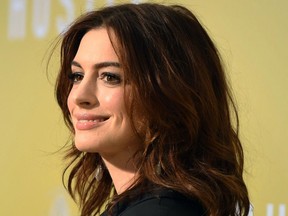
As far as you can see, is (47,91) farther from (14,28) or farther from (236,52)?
(236,52)

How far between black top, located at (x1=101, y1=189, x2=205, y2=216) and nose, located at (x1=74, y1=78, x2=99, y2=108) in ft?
0.65

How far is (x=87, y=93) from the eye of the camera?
918mm

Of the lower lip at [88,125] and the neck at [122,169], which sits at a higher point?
the lower lip at [88,125]

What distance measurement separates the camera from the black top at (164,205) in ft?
2.55

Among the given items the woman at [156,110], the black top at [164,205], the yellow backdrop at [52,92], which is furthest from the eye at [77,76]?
the yellow backdrop at [52,92]

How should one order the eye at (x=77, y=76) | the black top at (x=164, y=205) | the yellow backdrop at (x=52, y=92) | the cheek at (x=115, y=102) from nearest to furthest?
the black top at (x=164, y=205) → the cheek at (x=115, y=102) → the eye at (x=77, y=76) → the yellow backdrop at (x=52, y=92)

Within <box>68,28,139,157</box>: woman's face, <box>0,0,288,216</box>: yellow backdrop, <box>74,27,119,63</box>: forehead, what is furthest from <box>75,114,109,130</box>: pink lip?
<box>0,0,288,216</box>: yellow backdrop

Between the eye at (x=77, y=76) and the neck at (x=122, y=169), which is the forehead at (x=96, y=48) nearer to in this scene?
the eye at (x=77, y=76)

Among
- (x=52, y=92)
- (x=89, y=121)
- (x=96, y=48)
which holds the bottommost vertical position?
(x=52, y=92)

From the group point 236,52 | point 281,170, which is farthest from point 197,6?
point 281,170

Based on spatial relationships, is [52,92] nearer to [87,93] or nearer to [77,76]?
[77,76]

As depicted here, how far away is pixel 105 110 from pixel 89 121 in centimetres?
5

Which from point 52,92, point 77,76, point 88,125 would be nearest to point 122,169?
point 88,125

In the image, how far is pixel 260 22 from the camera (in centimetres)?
144
